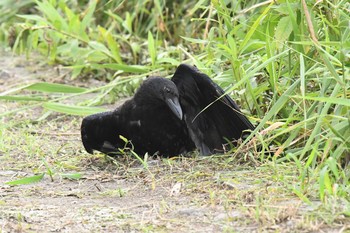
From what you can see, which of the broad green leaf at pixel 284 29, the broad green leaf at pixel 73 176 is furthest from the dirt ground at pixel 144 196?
the broad green leaf at pixel 284 29

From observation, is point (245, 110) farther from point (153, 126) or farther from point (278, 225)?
point (278, 225)

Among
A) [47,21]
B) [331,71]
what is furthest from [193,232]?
[47,21]

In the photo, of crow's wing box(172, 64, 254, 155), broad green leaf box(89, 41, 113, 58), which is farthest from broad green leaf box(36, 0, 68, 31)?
crow's wing box(172, 64, 254, 155)

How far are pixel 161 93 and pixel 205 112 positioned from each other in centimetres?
25

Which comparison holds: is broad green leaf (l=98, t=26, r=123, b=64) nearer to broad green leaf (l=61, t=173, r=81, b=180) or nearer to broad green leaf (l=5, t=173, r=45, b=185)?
broad green leaf (l=61, t=173, r=81, b=180)

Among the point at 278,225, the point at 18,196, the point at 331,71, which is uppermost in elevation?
the point at 331,71

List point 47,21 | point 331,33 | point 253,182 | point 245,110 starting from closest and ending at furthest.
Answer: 1. point 253,182
2. point 331,33
3. point 245,110
4. point 47,21

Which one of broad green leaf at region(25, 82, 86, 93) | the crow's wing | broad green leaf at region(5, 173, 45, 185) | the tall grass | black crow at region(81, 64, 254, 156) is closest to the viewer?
the tall grass

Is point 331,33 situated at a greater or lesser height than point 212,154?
greater

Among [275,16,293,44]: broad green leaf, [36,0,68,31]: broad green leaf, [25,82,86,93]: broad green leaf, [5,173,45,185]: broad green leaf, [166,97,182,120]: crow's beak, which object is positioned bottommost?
[5,173,45,185]: broad green leaf

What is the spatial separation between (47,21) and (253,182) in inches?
122

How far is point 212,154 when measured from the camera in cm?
437

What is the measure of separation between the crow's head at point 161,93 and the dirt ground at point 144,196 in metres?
0.27

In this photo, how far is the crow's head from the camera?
4.37m
